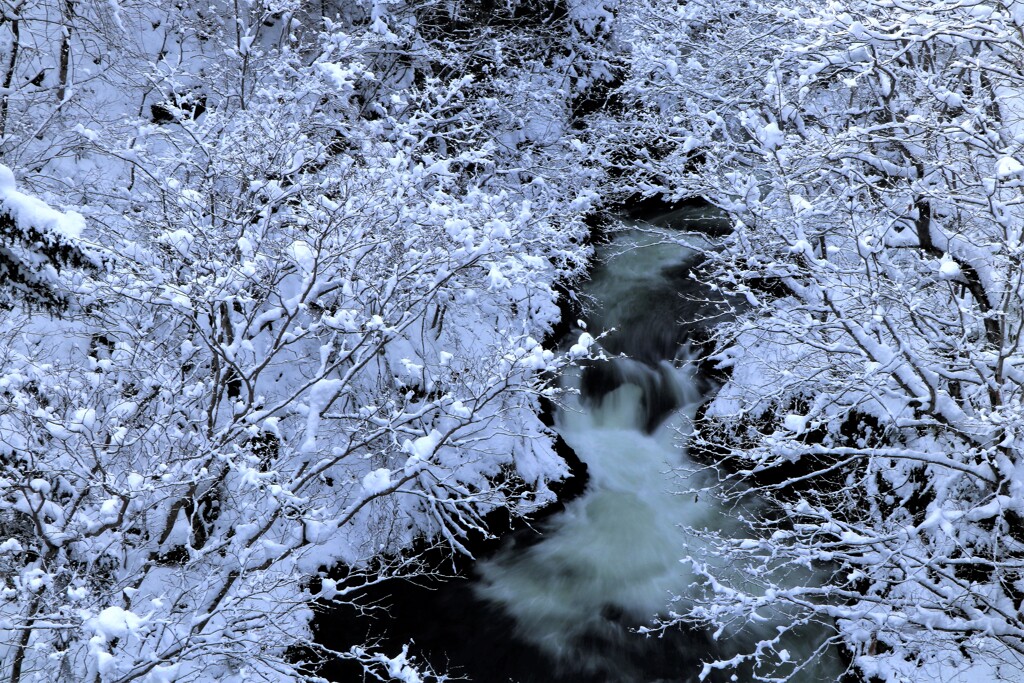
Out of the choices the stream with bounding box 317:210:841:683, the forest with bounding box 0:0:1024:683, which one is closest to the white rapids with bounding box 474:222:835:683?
the stream with bounding box 317:210:841:683

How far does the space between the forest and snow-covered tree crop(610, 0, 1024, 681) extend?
67mm

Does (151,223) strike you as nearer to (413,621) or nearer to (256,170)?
(256,170)

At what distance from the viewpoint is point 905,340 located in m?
7.37

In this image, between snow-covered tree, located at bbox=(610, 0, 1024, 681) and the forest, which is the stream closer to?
the forest

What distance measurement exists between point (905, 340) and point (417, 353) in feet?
20.3

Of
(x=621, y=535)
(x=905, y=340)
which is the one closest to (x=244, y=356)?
(x=621, y=535)

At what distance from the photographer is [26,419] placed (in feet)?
21.2

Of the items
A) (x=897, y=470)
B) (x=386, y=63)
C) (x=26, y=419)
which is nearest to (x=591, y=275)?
(x=386, y=63)

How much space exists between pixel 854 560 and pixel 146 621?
5.66 m

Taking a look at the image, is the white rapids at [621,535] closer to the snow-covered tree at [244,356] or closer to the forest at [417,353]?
the forest at [417,353]

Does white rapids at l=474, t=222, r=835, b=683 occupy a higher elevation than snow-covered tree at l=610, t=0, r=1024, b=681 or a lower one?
lower

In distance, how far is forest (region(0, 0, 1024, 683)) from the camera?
628cm

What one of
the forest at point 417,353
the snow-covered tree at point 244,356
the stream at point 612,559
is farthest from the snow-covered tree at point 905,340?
the snow-covered tree at point 244,356

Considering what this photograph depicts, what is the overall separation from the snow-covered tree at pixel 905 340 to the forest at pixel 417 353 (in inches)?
2.6
